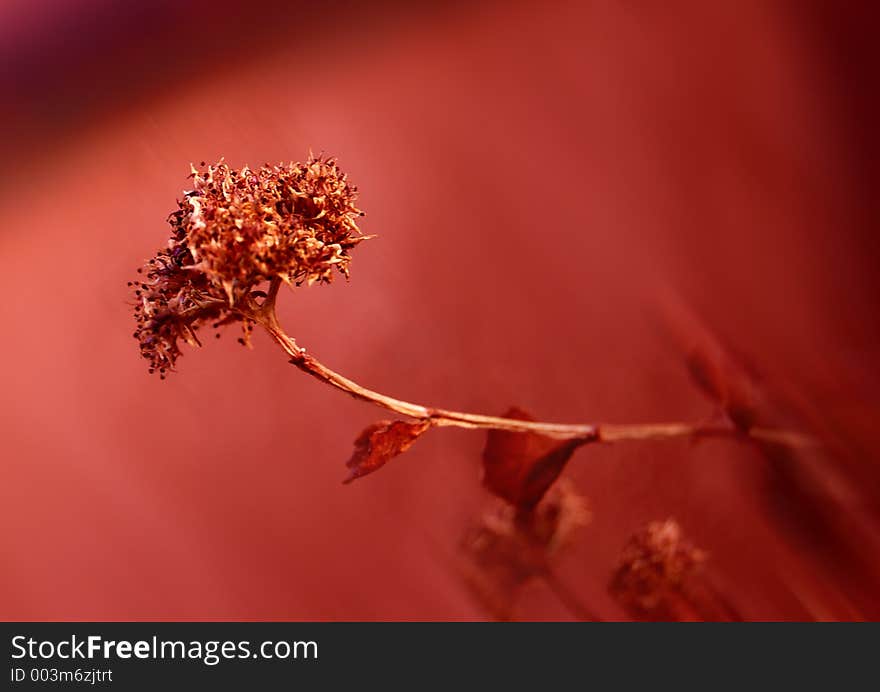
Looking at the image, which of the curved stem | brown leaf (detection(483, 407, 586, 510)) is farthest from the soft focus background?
brown leaf (detection(483, 407, 586, 510))

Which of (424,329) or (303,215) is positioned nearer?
(303,215)

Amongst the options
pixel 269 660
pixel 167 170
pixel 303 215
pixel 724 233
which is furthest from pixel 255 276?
pixel 724 233

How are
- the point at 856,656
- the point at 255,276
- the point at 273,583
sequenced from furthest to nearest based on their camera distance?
the point at 273,583
the point at 856,656
the point at 255,276

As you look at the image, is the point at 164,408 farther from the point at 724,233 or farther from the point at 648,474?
the point at 724,233

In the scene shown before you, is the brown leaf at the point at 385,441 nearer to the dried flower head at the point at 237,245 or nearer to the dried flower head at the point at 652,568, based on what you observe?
the dried flower head at the point at 237,245

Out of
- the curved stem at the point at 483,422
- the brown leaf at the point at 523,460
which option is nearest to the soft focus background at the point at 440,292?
the curved stem at the point at 483,422

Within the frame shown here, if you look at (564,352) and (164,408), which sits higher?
(164,408)

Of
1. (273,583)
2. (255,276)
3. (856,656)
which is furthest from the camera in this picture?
(273,583)
